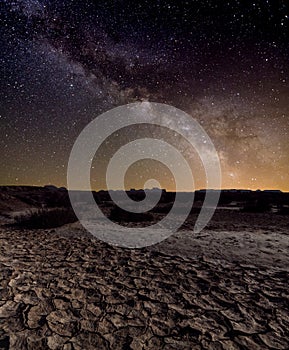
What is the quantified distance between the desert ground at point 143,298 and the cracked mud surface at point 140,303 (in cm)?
1

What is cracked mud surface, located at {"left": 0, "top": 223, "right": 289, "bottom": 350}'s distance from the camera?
2.45 meters

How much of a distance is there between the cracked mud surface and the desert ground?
0.01 meters

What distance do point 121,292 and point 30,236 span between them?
456cm

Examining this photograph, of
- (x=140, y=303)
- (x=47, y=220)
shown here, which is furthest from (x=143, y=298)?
(x=47, y=220)

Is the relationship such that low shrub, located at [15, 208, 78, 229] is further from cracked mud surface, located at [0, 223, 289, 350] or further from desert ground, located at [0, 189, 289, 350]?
cracked mud surface, located at [0, 223, 289, 350]

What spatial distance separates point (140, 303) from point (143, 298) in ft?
0.40

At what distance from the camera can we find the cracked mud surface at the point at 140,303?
8.05 ft

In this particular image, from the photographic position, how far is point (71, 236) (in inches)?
264

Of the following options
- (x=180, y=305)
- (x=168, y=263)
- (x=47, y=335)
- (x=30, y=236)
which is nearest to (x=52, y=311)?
(x=47, y=335)

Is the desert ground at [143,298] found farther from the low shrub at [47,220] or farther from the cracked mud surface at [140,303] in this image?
the low shrub at [47,220]

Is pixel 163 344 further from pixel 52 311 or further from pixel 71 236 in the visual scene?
pixel 71 236

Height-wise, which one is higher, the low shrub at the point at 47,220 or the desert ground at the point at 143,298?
the low shrub at the point at 47,220

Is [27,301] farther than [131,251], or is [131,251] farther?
[131,251]

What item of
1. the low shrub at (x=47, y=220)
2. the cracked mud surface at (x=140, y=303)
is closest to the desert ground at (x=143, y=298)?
the cracked mud surface at (x=140, y=303)
